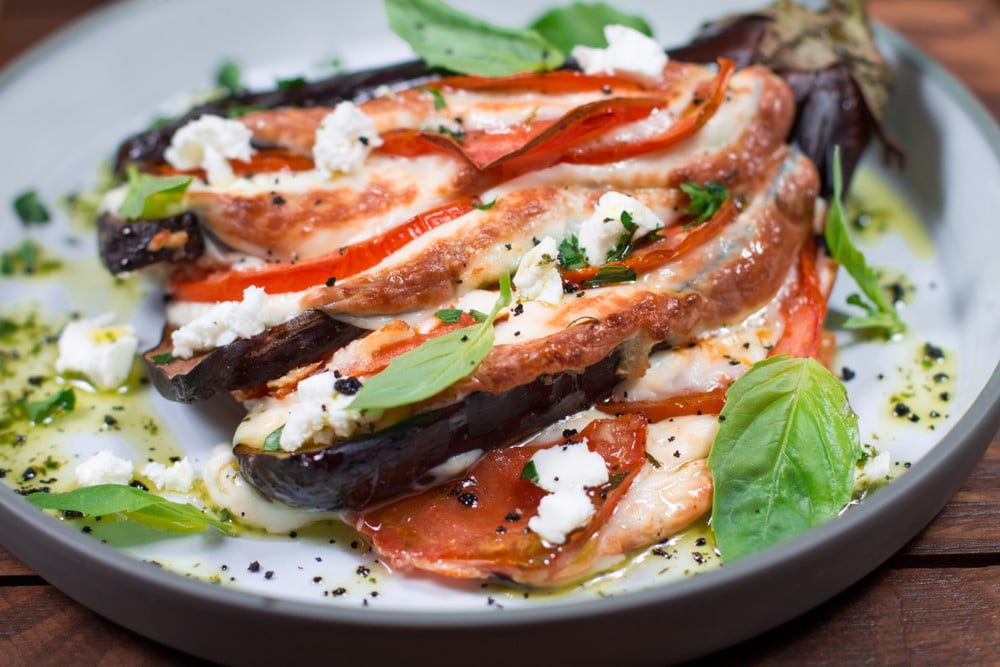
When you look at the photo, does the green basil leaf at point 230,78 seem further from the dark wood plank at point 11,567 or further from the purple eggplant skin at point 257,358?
the dark wood plank at point 11,567

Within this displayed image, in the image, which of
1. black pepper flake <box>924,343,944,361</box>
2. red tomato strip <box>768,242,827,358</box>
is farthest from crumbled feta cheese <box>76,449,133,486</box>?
black pepper flake <box>924,343,944,361</box>

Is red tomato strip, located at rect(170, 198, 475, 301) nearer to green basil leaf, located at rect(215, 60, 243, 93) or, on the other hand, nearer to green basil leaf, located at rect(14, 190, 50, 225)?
green basil leaf, located at rect(14, 190, 50, 225)

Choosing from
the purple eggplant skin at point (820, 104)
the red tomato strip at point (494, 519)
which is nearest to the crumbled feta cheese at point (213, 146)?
the red tomato strip at point (494, 519)

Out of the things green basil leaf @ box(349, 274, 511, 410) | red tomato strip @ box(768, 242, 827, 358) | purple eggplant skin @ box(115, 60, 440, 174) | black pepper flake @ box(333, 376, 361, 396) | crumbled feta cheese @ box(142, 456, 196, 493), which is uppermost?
purple eggplant skin @ box(115, 60, 440, 174)

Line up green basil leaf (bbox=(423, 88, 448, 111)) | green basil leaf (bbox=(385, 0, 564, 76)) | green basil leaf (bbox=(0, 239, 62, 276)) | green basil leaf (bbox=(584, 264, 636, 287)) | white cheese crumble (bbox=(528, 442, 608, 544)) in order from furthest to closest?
green basil leaf (bbox=(0, 239, 62, 276)) < green basil leaf (bbox=(385, 0, 564, 76)) < green basil leaf (bbox=(423, 88, 448, 111)) < green basil leaf (bbox=(584, 264, 636, 287)) < white cheese crumble (bbox=(528, 442, 608, 544))

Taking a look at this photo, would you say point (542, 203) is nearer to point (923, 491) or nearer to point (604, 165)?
point (604, 165)

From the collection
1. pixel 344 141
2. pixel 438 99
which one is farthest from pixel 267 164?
pixel 438 99

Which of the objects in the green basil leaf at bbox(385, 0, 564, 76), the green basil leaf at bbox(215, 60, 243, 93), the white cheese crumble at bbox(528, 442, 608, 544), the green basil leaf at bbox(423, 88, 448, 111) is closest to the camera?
the white cheese crumble at bbox(528, 442, 608, 544)
